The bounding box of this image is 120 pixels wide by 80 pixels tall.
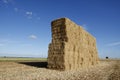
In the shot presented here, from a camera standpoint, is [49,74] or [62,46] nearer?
[49,74]

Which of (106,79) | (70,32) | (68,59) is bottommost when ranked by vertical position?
(106,79)

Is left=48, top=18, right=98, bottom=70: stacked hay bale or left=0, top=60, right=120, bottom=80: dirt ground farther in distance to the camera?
left=48, top=18, right=98, bottom=70: stacked hay bale

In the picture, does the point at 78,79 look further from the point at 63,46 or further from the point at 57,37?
the point at 57,37

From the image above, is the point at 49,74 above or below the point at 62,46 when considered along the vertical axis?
below

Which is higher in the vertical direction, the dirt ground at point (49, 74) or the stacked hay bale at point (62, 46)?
the stacked hay bale at point (62, 46)

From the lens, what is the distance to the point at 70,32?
2114cm

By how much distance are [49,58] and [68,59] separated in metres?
2.18

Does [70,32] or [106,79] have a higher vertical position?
[70,32]

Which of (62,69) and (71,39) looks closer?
(62,69)

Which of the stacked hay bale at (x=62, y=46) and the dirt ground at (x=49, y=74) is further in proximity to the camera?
the stacked hay bale at (x=62, y=46)

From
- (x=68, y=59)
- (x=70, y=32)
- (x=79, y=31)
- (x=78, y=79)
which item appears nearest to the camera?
(x=78, y=79)

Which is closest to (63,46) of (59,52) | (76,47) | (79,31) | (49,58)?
(59,52)

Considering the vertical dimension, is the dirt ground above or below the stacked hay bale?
below

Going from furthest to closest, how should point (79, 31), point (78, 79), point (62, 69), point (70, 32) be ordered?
point (79, 31)
point (70, 32)
point (62, 69)
point (78, 79)
